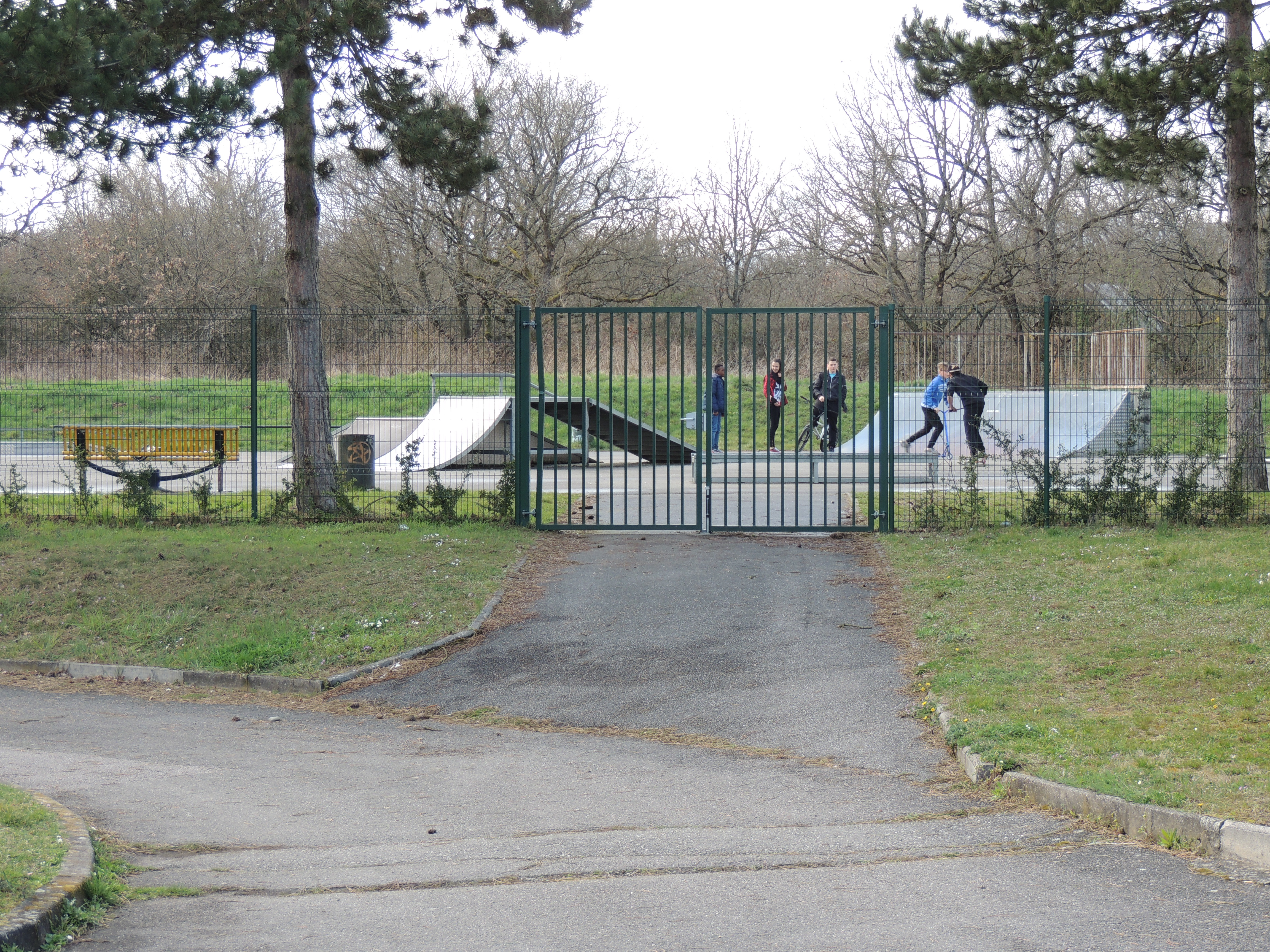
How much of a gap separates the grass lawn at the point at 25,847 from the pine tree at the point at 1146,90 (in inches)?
494

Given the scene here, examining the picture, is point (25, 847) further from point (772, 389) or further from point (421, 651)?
point (772, 389)

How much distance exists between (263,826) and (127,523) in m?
9.39

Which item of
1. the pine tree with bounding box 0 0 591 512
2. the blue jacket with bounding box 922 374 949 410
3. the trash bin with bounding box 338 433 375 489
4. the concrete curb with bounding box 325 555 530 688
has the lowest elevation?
the concrete curb with bounding box 325 555 530 688

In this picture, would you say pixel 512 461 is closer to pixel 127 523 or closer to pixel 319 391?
pixel 319 391

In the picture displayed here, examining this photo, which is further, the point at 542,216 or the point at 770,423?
the point at 542,216

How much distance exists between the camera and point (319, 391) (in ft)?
46.2

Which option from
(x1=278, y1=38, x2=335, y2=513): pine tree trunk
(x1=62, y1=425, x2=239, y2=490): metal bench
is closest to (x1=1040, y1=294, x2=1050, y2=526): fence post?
(x1=278, y1=38, x2=335, y2=513): pine tree trunk

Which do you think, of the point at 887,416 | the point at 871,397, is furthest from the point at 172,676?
the point at 887,416

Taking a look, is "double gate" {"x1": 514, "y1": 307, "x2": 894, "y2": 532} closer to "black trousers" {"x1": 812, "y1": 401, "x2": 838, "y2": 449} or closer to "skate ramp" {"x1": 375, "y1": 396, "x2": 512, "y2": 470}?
"black trousers" {"x1": 812, "y1": 401, "x2": 838, "y2": 449}

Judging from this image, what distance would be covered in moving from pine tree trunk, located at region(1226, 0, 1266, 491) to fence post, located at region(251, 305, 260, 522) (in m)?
11.4

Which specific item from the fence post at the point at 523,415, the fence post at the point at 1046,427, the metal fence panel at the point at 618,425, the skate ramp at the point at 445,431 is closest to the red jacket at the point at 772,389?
the metal fence panel at the point at 618,425

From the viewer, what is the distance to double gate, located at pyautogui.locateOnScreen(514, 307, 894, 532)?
12914 mm

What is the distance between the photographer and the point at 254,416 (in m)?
13.9

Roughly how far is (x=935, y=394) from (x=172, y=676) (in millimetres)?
12503
